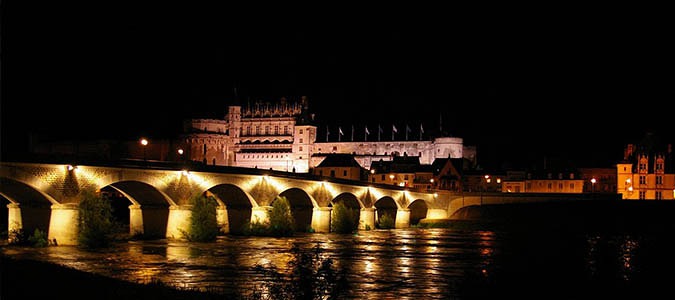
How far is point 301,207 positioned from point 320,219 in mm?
2823

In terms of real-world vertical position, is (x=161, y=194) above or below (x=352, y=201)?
above

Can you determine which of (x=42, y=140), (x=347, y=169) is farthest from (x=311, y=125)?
(x=42, y=140)

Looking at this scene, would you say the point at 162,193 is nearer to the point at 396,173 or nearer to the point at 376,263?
the point at 376,263

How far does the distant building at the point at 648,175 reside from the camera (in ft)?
340

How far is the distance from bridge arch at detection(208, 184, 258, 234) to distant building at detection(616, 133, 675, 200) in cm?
6139

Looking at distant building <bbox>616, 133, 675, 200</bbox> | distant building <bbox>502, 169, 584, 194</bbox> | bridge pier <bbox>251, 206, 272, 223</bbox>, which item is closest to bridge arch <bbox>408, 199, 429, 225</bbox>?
distant building <bbox>502, 169, 584, 194</bbox>

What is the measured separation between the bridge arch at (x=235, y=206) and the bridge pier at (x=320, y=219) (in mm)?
9380

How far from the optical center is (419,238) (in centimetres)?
6419

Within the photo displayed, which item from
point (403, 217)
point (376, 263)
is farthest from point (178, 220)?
point (403, 217)

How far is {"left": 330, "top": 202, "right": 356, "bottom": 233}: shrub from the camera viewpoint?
69.1 meters

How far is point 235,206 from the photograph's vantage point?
2425 inches

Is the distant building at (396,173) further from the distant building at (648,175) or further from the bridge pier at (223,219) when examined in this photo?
the bridge pier at (223,219)

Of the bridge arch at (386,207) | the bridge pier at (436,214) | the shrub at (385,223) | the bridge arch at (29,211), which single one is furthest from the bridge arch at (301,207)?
the bridge pier at (436,214)

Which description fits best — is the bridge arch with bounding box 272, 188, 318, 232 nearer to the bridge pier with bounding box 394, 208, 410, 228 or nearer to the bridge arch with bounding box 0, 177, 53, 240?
the bridge pier with bounding box 394, 208, 410, 228
